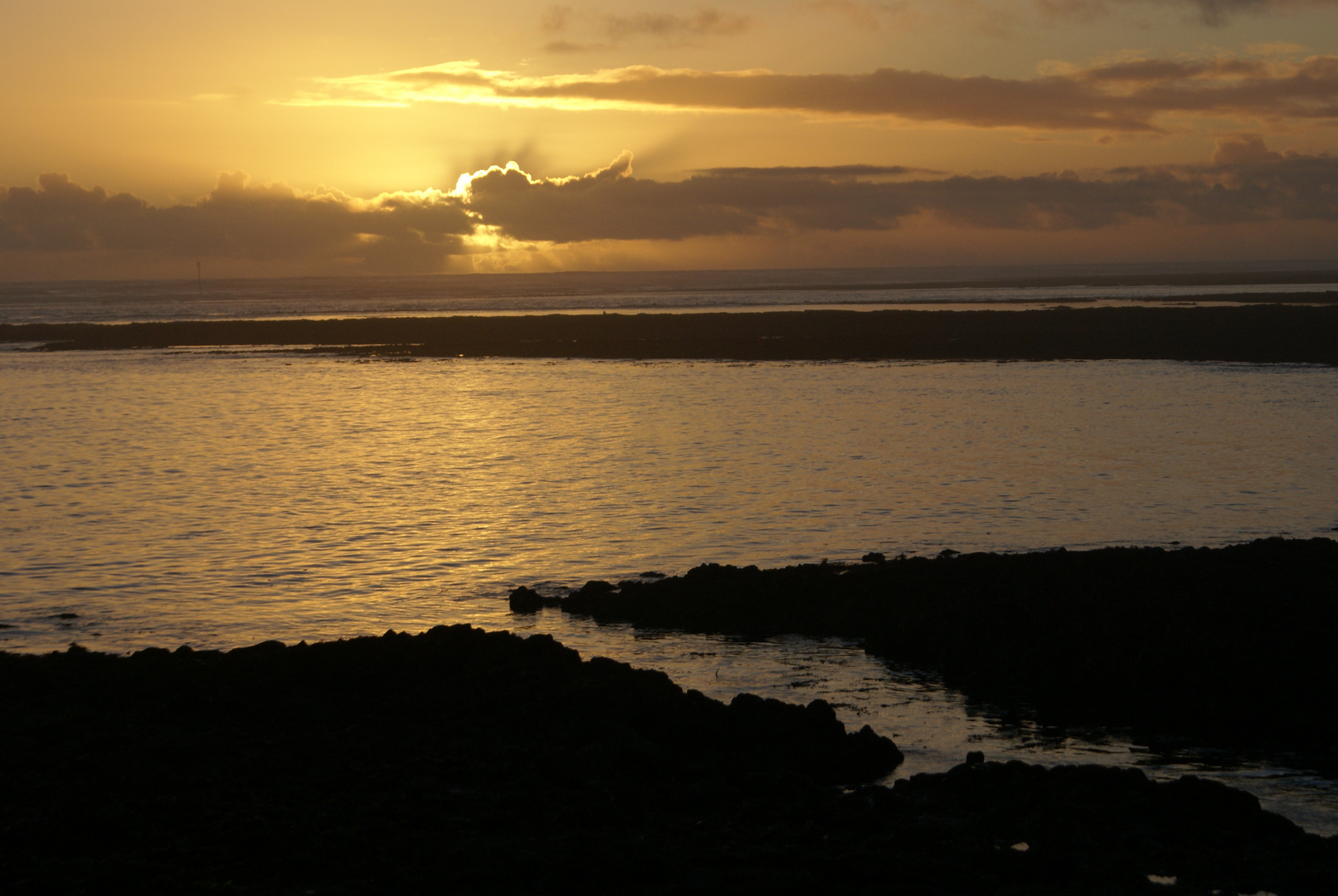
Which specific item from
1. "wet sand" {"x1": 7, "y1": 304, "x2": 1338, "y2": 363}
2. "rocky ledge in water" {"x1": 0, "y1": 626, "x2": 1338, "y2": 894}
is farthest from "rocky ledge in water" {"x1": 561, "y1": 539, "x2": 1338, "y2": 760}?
"wet sand" {"x1": 7, "y1": 304, "x2": 1338, "y2": 363}

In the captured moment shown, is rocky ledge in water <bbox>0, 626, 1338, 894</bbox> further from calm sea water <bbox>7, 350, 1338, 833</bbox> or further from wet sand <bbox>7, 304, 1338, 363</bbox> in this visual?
wet sand <bbox>7, 304, 1338, 363</bbox>

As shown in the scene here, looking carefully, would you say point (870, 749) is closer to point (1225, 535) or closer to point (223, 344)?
point (1225, 535)

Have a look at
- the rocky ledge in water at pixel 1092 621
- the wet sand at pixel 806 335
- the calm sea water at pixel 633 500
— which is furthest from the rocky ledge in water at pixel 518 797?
the wet sand at pixel 806 335

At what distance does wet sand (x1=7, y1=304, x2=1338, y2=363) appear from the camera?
65.0 meters

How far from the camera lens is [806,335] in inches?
3093

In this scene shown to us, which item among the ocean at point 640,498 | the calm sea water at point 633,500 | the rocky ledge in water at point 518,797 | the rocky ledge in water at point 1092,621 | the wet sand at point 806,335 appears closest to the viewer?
the rocky ledge in water at point 518,797

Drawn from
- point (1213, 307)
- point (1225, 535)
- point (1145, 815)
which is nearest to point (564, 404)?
point (1225, 535)

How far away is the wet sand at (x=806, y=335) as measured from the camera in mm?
65000

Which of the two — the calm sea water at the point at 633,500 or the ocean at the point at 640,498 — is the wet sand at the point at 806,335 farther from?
the calm sea water at the point at 633,500

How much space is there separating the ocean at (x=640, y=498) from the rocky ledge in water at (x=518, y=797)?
1.83 m

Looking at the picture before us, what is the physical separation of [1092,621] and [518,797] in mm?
8253

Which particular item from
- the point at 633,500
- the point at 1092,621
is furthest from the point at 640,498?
the point at 1092,621

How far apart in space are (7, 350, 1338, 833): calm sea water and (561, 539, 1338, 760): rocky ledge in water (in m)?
0.63

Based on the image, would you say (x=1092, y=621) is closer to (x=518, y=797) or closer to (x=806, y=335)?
(x=518, y=797)
